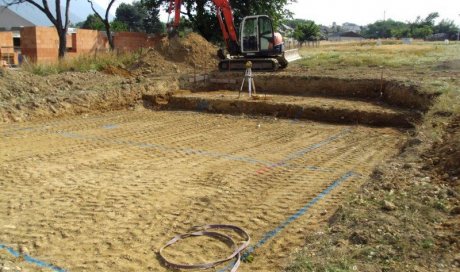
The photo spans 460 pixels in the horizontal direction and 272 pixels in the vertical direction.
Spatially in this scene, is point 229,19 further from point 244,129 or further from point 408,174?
point 408,174

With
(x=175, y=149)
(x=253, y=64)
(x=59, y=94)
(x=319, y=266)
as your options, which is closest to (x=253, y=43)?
(x=253, y=64)

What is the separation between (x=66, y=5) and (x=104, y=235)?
23.4 meters

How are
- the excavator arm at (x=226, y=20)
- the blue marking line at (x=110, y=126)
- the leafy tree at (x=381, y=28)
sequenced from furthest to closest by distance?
the leafy tree at (x=381, y=28)
the excavator arm at (x=226, y=20)
the blue marking line at (x=110, y=126)

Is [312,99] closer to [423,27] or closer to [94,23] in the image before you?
[94,23]

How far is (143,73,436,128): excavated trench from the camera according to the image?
10.7 metres

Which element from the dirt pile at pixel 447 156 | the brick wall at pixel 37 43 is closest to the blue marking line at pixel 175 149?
the dirt pile at pixel 447 156

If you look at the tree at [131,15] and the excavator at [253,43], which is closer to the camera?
the excavator at [253,43]

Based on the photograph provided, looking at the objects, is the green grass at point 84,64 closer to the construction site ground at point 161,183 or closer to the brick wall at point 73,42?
the brick wall at point 73,42

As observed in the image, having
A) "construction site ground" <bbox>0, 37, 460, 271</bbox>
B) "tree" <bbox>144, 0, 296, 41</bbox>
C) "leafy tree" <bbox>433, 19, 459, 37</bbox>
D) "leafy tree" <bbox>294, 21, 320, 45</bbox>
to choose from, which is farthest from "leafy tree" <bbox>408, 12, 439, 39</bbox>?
"construction site ground" <bbox>0, 37, 460, 271</bbox>

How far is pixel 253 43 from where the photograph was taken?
1644 centimetres

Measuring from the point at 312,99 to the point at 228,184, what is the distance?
7.70 m

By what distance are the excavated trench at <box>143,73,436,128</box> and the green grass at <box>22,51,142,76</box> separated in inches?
162

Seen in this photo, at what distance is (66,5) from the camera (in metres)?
24.5

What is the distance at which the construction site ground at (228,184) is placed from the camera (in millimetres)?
3807
